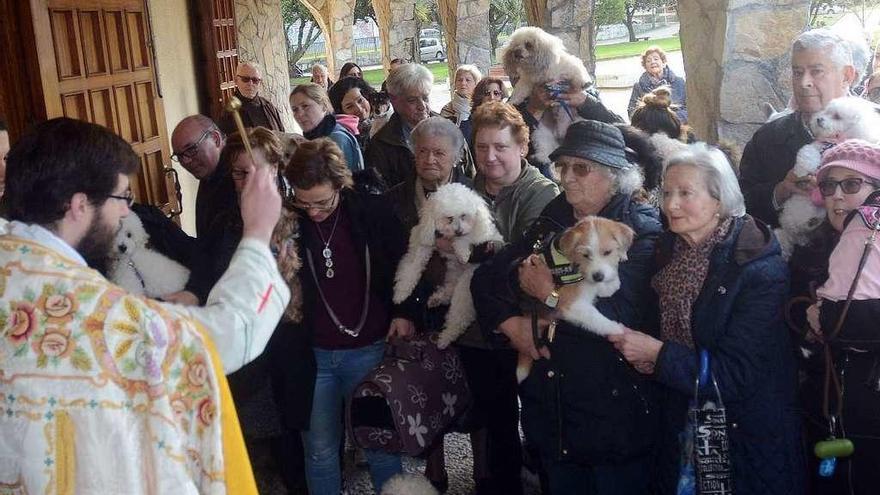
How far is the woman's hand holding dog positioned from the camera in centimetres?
270

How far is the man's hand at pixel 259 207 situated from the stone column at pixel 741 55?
11.7ft

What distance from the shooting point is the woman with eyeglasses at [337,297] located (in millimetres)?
3332

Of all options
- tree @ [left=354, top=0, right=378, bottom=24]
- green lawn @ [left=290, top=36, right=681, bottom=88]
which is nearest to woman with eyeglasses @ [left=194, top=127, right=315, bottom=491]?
green lawn @ [left=290, top=36, right=681, bottom=88]

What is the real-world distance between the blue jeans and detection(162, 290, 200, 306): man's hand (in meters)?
0.54

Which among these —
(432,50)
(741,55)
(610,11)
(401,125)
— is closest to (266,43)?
(401,125)

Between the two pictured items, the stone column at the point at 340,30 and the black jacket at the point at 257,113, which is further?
the stone column at the point at 340,30

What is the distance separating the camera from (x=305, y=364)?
11.0 ft

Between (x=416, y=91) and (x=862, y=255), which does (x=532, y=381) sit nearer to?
(x=862, y=255)

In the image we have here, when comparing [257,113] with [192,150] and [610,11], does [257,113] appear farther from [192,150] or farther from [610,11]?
[610,11]

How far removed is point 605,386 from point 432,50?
4095 centimetres

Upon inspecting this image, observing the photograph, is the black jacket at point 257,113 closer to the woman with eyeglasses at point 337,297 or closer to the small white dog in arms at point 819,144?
the woman with eyeglasses at point 337,297

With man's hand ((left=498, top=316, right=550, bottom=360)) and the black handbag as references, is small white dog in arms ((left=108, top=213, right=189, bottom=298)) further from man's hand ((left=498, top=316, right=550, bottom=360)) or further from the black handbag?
the black handbag

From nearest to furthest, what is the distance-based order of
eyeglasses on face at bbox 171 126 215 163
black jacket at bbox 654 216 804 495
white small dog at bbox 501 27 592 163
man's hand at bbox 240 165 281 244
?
1. man's hand at bbox 240 165 281 244
2. black jacket at bbox 654 216 804 495
3. eyeglasses on face at bbox 171 126 215 163
4. white small dog at bbox 501 27 592 163

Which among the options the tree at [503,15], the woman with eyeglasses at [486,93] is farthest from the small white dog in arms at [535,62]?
the tree at [503,15]
